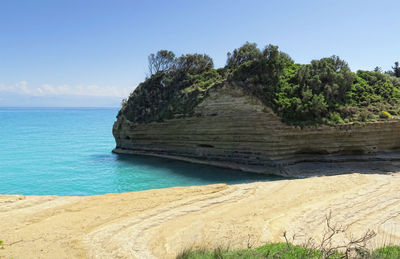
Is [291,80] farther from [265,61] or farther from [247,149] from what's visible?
[247,149]

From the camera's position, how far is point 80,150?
114ft

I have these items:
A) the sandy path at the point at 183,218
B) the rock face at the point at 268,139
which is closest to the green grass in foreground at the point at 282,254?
the sandy path at the point at 183,218

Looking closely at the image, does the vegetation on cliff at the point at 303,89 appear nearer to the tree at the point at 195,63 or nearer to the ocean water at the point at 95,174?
the tree at the point at 195,63

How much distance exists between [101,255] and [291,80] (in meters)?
21.3

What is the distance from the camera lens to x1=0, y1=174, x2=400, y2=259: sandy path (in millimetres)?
8781

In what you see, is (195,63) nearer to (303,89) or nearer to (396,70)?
(303,89)

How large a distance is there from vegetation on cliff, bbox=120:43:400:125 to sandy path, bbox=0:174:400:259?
26.1 ft

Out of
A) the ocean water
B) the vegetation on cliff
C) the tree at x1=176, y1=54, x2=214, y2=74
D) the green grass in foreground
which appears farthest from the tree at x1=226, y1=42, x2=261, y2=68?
the green grass in foreground

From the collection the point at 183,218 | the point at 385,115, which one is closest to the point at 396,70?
the point at 385,115

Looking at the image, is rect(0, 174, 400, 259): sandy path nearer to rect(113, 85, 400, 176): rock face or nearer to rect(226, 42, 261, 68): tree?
rect(113, 85, 400, 176): rock face

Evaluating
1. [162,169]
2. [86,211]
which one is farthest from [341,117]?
[86,211]

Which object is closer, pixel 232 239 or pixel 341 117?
pixel 232 239

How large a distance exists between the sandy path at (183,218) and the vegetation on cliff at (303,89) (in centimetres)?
797

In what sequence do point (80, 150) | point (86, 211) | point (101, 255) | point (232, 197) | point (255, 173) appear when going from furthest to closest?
point (80, 150) → point (255, 173) → point (232, 197) → point (86, 211) → point (101, 255)
